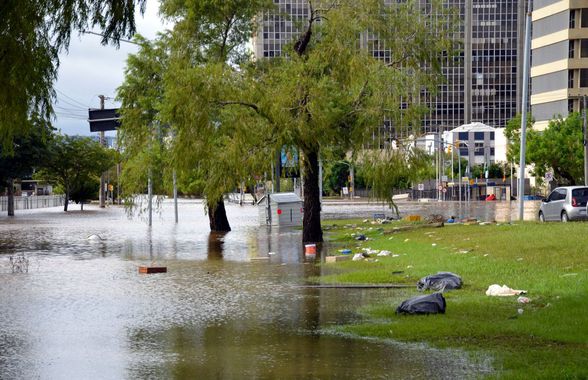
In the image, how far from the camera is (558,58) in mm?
92500

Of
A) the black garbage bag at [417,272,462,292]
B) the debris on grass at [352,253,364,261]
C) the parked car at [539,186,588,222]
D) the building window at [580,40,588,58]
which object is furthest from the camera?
the building window at [580,40,588,58]

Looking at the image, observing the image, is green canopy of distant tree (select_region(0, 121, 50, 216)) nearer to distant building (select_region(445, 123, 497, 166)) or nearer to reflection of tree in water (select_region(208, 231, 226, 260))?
reflection of tree in water (select_region(208, 231, 226, 260))

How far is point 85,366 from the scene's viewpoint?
1002 cm

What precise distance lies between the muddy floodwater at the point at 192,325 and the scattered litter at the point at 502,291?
6.49 feet

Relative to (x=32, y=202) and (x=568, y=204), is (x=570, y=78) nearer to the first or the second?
(x=568, y=204)

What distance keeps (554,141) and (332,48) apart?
2310 inches

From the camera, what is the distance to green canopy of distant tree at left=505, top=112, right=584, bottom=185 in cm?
8256

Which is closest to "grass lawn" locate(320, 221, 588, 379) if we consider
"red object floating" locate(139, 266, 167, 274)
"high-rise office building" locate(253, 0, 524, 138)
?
"red object floating" locate(139, 266, 167, 274)

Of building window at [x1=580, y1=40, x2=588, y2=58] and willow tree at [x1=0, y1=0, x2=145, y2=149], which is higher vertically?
building window at [x1=580, y1=40, x2=588, y2=58]

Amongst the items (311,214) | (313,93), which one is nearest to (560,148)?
(311,214)

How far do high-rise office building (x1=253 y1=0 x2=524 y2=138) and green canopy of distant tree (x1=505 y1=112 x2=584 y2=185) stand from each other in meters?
74.9

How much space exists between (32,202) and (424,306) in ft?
296

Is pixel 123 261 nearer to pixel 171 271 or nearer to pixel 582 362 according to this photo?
pixel 171 271

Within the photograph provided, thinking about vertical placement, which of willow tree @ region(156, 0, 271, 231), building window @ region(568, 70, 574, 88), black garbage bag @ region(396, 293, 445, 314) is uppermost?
building window @ region(568, 70, 574, 88)
